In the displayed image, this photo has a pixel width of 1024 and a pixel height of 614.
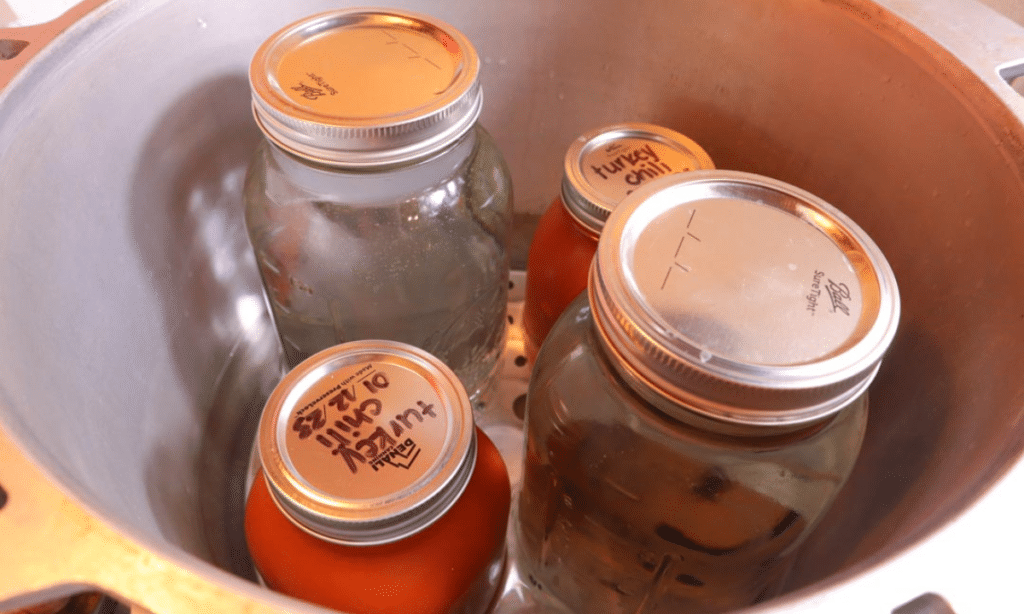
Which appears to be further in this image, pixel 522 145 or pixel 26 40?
pixel 522 145

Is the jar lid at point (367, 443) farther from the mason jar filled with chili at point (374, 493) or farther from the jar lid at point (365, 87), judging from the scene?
the jar lid at point (365, 87)

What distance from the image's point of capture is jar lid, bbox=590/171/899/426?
262 millimetres

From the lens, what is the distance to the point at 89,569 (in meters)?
0.23

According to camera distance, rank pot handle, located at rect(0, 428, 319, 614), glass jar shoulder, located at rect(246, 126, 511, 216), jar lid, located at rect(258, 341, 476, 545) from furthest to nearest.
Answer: glass jar shoulder, located at rect(246, 126, 511, 216) → jar lid, located at rect(258, 341, 476, 545) → pot handle, located at rect(0, 428, 319, 614)

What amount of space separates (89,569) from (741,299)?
10.3 inches

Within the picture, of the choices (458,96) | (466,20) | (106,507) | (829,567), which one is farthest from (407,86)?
(829,567)

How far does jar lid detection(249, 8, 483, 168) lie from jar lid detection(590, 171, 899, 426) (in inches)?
5.6

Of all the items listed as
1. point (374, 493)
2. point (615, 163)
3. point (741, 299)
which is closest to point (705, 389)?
point (741, 299)

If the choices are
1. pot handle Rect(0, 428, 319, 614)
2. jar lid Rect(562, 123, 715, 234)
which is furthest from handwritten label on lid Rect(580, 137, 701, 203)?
pot handle Rect(0, 428, 319, 614)

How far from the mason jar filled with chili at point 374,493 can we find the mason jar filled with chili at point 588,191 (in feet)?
0.48

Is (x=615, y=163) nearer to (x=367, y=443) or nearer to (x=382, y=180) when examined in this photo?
(x=382, y=180)

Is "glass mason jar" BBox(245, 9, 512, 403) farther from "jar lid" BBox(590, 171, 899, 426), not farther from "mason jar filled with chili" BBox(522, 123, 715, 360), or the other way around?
"jar lid" BBox(590, 171, 899, 426)

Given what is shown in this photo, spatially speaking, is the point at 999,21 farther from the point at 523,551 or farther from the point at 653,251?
the point at 523,551

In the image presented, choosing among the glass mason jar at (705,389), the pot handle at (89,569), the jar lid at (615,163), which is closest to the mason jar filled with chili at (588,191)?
the jar lid at (615,163)
